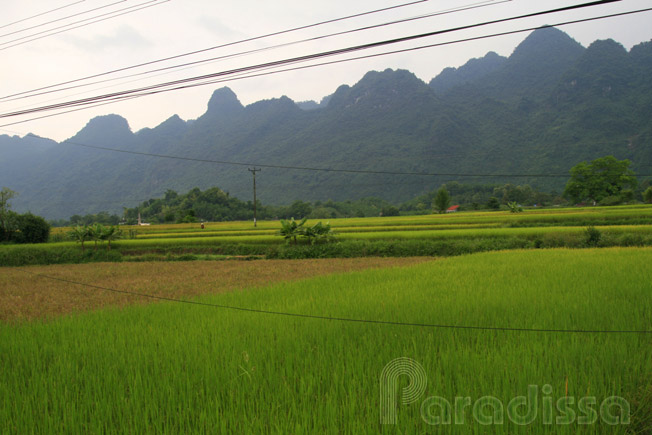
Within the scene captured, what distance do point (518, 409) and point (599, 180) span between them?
64560 millimetres

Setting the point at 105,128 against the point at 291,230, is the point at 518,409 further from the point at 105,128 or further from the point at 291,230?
the point at 105,128

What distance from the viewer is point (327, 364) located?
3.16 m

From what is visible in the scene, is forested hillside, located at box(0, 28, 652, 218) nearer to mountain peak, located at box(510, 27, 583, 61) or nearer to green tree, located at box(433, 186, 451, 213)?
mountain peak, located at box(510, 27, 583, 61)

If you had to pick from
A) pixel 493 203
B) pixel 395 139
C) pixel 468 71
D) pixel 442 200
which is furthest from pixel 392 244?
pixel 468 71

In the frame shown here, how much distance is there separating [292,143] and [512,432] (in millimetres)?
135093

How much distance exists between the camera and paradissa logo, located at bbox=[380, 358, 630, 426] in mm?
2094

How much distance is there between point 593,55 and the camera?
110000 mm

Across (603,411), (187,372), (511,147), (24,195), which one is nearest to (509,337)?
(603,411)

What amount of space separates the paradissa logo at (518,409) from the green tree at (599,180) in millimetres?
63069

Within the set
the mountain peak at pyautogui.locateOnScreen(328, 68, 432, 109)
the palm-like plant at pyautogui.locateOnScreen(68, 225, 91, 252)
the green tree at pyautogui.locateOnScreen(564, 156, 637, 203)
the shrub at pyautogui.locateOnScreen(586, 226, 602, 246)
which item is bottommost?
the shrub at pyautogui.locateOnScreen(586, 226, 602, 246)

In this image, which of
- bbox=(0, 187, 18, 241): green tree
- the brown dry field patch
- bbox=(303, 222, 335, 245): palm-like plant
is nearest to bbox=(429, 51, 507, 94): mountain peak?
bbox=(303, 222, 335, 245): palm-like plant

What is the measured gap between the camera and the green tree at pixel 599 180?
51844 mm

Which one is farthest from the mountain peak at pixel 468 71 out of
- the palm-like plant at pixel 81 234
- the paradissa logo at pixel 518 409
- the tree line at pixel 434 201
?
the paradissa logo at pixel 518 409

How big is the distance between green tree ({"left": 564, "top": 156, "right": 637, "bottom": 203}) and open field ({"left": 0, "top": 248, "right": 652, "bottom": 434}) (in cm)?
5957
